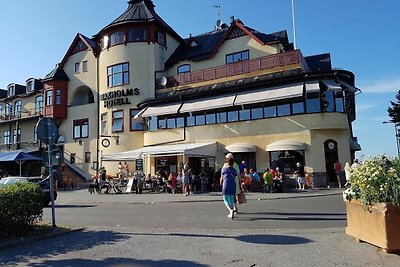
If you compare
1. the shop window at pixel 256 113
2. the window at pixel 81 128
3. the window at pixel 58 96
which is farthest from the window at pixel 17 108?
the shop window at pixel 256 113

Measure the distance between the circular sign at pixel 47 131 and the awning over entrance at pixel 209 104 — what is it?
16.4m

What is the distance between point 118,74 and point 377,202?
2988 cm

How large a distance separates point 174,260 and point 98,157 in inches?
1171

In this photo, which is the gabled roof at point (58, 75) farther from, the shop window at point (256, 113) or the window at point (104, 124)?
the shop window at point (256, 113)

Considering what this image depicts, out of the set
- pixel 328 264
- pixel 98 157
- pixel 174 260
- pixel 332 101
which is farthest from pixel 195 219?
pixel 98 157

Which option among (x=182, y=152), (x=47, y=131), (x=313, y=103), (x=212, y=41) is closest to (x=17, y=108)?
(x=212, y=41)

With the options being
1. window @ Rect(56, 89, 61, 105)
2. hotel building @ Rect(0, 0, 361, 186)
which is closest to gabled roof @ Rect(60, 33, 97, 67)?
hotel building @ Rect(0, 0, 361, 186)

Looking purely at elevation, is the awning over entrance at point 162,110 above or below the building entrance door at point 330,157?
above

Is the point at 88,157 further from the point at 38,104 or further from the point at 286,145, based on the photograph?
the point at 286,145

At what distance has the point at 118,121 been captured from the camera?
3309 cm

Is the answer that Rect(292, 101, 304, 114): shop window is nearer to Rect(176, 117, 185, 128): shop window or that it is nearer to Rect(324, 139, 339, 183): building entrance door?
Rect(324, 139, 339, 183): building entrance door

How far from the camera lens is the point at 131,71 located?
32.8 m

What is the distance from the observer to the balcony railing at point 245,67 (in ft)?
81.3

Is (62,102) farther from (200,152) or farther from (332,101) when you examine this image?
(332,101)
